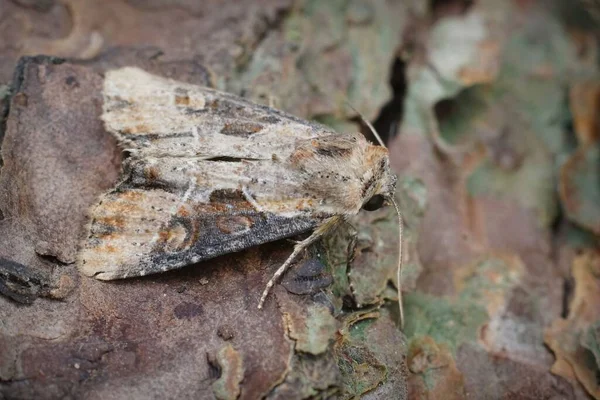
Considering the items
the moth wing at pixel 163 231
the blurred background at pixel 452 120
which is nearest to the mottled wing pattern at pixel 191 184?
the moth wing at pixel 163 231

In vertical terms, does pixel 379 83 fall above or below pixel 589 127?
above

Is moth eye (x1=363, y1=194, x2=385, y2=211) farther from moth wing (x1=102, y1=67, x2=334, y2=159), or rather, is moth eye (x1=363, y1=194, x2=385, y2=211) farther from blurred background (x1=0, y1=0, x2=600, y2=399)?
moth wing (x1=102, y1=67, x2=334, y2=159)

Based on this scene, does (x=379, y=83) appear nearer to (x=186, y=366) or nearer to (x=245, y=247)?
(x=245, y=247)

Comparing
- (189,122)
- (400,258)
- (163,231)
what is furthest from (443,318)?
(189,122)

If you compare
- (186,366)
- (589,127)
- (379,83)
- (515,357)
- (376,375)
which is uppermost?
(379,83)

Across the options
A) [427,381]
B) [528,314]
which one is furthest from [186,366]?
[528,314]

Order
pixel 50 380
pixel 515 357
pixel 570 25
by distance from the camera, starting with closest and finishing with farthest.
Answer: pixel 50 380 → pixel 515 357 → pixel 570 25

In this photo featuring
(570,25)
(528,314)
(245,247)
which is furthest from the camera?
(570,25)

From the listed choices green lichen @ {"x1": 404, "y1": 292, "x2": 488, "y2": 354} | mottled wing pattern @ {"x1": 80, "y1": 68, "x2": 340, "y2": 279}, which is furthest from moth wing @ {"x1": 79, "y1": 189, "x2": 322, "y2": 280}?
green lichen @ {"x1": 404, "y1": 292, "x2": 488, "y2": 354}
